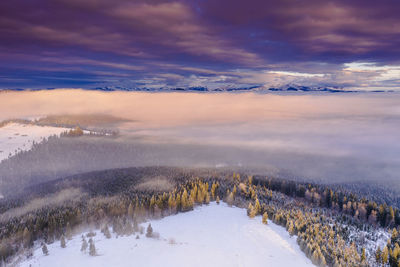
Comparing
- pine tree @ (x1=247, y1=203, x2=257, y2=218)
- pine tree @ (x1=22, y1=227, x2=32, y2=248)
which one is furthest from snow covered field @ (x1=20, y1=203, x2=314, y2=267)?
pine tree @ (x1=22, y1=227, x2=32, y2=248)

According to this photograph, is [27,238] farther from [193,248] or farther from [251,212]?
[251,212]

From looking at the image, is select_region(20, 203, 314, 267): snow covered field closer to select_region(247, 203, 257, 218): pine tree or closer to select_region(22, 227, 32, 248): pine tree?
select_region(247, 203, 257, 218): pine tree

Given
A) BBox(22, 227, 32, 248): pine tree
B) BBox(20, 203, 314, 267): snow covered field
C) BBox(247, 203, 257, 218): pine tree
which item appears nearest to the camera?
BBox(20, 203, 314, 267): snow covered field

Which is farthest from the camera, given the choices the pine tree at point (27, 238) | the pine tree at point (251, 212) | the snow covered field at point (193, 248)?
the pine tree at point (251, 212)

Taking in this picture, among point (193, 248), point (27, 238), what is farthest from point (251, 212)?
point (27, 238)

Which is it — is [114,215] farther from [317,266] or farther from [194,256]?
[317,266]

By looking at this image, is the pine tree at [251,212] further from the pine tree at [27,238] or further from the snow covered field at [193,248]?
the pine tree at [27,238]

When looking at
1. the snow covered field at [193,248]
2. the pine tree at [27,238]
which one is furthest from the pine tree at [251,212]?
the pine tree at [27,238]

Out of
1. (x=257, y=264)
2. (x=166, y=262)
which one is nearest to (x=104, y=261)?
(x=166, y=262)
